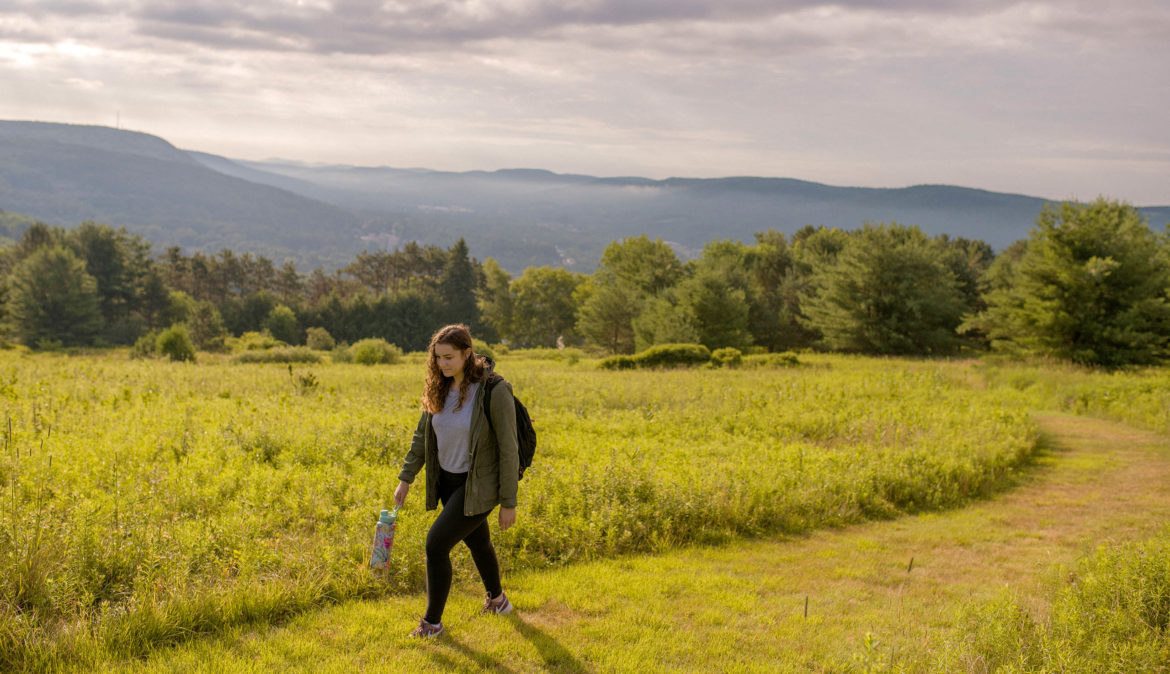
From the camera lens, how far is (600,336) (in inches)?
2243

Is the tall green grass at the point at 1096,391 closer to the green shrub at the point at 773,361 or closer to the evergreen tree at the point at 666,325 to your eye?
the green shrub at the point at 773,361

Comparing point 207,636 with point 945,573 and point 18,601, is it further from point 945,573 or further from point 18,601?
point 945,573

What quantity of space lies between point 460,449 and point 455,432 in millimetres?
128

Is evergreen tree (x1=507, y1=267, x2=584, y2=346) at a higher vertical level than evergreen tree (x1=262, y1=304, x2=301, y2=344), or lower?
higher

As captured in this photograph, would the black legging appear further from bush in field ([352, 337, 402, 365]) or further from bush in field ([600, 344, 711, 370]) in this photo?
bush in field ([352, 337, 402, 365])

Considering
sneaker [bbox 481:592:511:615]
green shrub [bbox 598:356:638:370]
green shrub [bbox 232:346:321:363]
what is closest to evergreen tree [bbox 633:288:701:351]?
green shrub [bbox 598:356:638:370]

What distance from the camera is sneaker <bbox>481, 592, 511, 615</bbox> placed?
→ 523 centimetres

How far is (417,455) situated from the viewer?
193 inches

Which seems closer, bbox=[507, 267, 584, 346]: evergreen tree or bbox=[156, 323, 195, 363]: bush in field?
bbox=[156, 323, 195, 363]: bush in field

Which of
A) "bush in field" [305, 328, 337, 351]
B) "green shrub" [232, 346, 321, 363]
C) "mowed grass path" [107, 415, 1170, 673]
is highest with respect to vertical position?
"mowed grass path" [107, 415, 1170, 673]

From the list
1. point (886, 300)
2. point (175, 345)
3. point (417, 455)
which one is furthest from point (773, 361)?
point (175, 345)

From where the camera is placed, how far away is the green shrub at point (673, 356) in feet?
96.2

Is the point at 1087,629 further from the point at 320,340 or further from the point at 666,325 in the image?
the point at 320,340

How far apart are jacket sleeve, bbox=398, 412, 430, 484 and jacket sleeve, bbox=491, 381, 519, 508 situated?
65 cm
